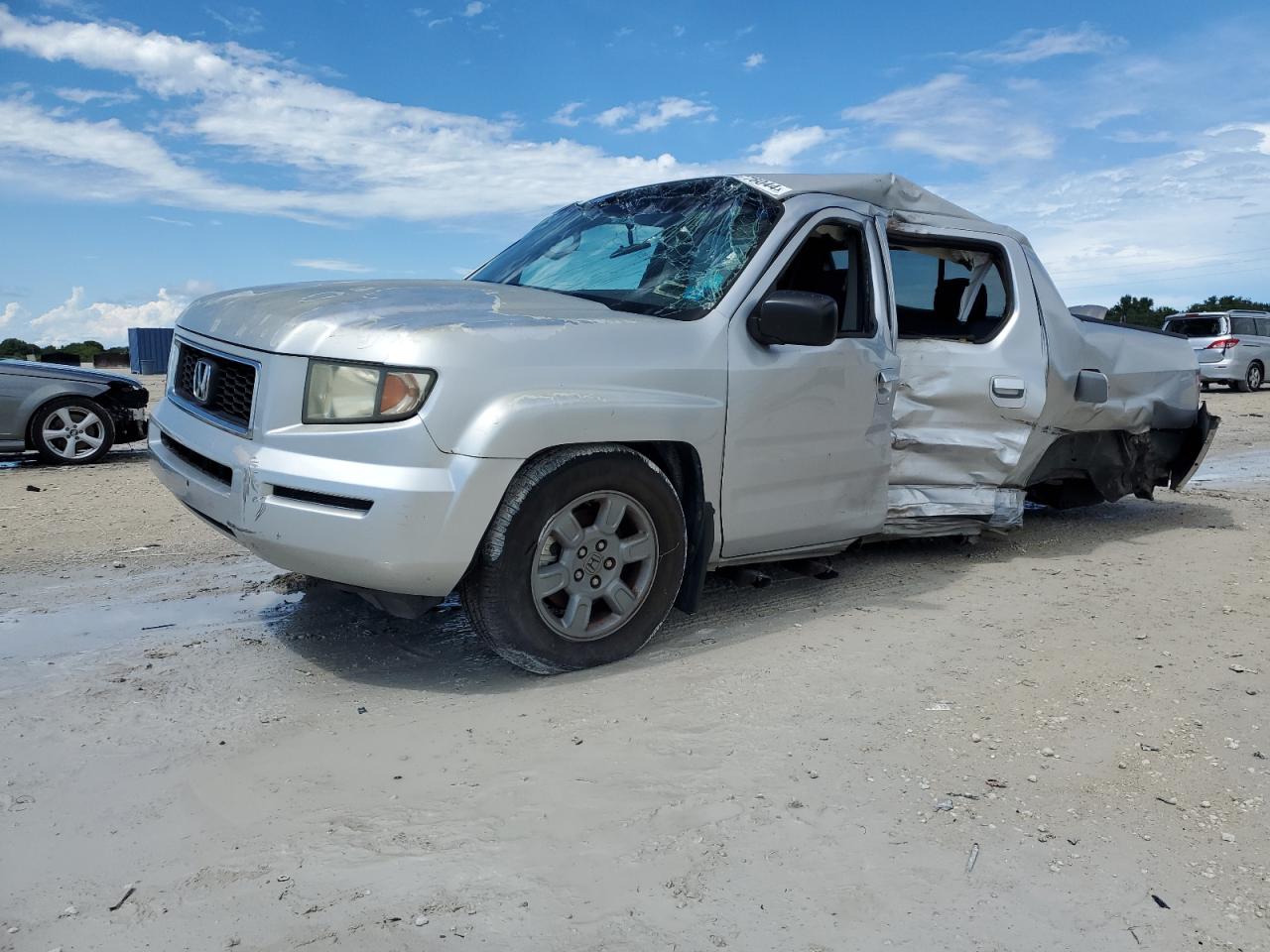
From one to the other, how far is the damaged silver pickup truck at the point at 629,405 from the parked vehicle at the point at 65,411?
6226 millimetres

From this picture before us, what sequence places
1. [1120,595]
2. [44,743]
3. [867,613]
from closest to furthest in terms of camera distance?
1. [44,743]
2. [867,613]
3. [1120,595]

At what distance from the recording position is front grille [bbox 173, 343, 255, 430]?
12.2ft

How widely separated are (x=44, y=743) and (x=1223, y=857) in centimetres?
333

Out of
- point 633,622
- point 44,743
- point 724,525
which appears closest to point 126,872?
point 44,743

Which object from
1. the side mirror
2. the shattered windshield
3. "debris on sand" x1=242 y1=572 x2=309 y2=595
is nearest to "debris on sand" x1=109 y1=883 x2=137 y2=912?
the shattered windshield

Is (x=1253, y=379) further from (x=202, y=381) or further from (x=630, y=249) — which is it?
(x=202, y=381)

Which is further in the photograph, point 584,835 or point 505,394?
point 505,394

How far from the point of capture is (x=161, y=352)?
3831cm

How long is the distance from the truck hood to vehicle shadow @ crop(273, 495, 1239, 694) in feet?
4.02

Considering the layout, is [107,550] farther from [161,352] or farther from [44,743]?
[161,352]

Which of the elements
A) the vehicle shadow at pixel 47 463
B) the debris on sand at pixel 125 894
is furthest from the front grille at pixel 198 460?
the vehicle shadow at pixel 47 463

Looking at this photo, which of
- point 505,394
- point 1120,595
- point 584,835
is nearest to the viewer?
point 584,835

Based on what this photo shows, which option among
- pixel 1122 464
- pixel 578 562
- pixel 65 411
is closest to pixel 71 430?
pixel 65 411

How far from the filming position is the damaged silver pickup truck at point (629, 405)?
135 inches
